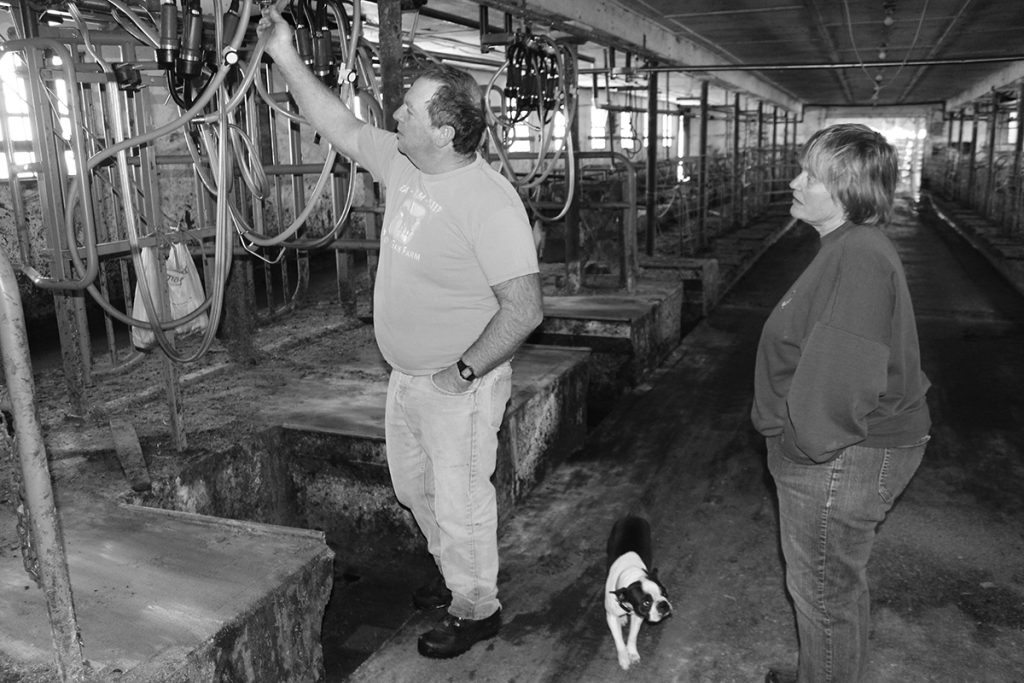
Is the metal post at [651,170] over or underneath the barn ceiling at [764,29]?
underneath

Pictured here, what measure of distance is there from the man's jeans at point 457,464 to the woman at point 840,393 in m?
0.82

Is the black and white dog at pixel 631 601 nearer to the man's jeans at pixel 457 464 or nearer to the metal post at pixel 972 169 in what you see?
the man's jeans at pixel 457 464

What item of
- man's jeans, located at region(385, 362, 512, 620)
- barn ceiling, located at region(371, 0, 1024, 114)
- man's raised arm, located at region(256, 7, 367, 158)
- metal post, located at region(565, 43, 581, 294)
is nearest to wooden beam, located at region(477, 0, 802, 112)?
barn ceiling, located at region(371, 0, 1024, 114)

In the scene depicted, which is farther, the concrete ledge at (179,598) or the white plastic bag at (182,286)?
the white plastic bag at (182,286)

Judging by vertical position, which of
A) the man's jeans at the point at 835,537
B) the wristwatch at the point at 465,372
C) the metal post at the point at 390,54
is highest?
the metal post at the point at 390,54

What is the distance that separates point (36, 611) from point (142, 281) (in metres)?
1.27

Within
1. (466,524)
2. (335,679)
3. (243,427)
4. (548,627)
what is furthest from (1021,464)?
Result: (243,427)

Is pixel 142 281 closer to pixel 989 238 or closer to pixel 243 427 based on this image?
pixel 243 427

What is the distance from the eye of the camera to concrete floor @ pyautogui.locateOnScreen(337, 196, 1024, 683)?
8.62 feet

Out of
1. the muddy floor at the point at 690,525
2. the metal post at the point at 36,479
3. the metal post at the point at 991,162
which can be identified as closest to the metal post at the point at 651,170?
the muddy floor at the point at 690,525

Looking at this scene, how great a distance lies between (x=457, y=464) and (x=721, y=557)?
4.48 feet

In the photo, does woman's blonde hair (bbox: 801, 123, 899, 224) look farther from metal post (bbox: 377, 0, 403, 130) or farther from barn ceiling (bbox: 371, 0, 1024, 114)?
barn ceiling (bbox: 371, 0, 1024, 114)

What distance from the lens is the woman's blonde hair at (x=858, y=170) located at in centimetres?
188

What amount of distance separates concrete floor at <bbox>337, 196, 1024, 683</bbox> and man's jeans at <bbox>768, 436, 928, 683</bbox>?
20.6 inches
